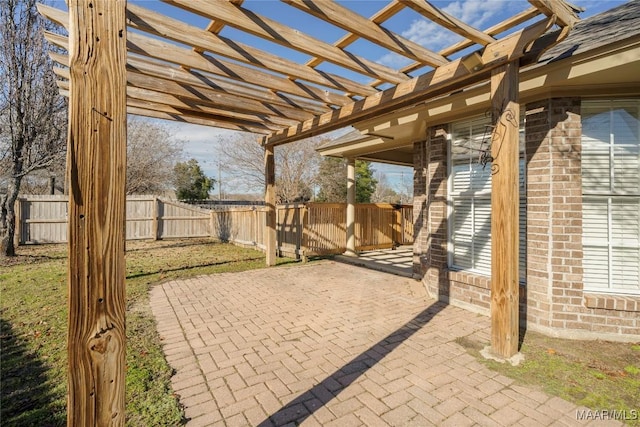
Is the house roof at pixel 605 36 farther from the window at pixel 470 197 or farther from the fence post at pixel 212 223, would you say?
the fence post at pixel 212 223

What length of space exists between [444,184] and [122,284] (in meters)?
4.69

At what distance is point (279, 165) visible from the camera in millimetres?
21656

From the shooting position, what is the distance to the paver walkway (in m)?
2.38

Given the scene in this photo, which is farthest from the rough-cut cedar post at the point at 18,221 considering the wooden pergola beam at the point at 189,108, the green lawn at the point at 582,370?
the green lawn at the point at 582,370

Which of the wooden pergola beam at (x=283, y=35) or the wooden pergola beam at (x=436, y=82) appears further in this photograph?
the wooden pergola beam at (x=436, y=82)

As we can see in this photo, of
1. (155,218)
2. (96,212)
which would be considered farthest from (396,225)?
(96,212)

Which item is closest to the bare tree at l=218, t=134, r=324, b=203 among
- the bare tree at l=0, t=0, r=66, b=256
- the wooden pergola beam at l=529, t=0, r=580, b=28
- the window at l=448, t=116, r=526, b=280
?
the bare tree at l=0, t=0, r=66, b=256

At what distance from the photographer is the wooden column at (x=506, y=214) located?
10.4 ft

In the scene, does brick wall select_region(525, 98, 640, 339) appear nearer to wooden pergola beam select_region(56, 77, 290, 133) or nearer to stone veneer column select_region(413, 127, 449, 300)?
stone veneer column select_region(413, 127, 449, 300)

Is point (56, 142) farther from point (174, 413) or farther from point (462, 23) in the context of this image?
point (462, 23)

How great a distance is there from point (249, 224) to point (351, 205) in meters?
4.03

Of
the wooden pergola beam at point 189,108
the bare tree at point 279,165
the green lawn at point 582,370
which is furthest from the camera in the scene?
the bare tree at point 279,165

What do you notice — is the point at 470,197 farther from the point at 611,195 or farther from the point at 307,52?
the point at 307,52

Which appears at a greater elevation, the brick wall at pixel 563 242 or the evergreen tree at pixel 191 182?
the evergreen tree at pixel 191 182
